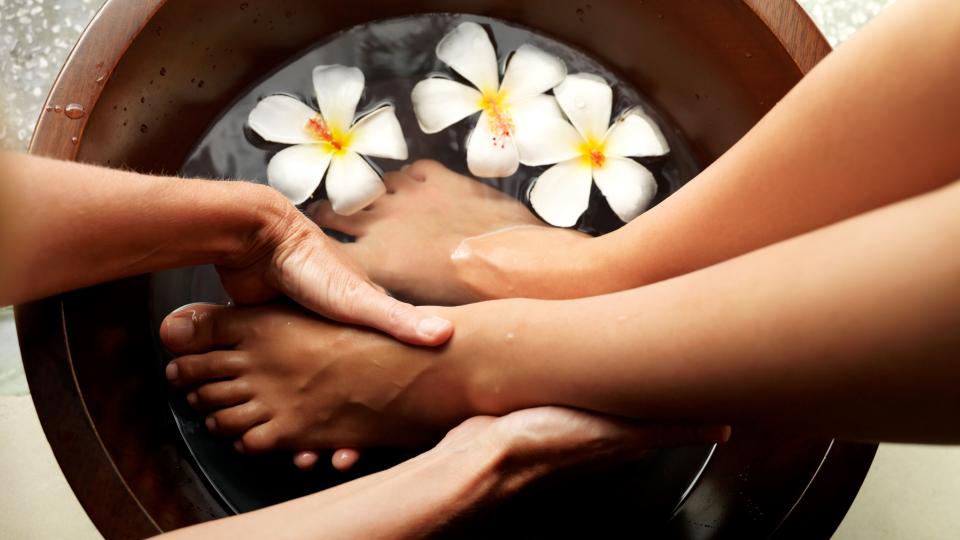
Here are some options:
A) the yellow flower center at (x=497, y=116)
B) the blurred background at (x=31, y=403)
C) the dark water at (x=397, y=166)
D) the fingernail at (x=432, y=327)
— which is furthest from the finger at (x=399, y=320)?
the blurred background at (x=31, y=403)

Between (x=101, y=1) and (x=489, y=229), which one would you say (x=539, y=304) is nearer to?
(x=489, y=229)

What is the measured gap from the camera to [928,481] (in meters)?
1.04

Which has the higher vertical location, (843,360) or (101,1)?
(101,1)

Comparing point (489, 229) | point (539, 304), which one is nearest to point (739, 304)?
point (539, 304)

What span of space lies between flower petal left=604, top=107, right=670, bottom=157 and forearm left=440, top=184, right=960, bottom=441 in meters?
0.41

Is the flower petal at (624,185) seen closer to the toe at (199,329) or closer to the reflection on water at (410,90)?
the reflection on water at (410,90)

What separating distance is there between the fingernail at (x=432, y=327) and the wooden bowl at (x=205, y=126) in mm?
325

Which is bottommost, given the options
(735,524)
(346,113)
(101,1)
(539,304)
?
(735,524)

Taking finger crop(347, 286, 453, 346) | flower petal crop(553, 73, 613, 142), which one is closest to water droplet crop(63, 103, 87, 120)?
finger crop(347, 286, 453, 346)

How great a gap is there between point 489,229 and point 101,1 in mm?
669

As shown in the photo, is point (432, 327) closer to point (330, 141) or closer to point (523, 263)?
point (523, 263)

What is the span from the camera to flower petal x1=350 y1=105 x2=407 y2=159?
0.97m

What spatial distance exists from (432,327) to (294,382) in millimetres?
207

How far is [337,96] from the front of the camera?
969 millimetres
